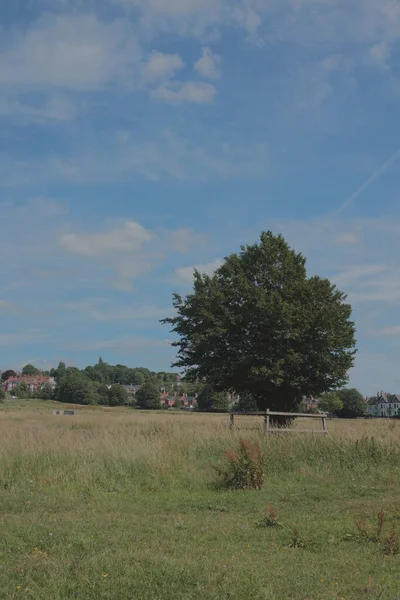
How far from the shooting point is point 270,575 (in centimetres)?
545

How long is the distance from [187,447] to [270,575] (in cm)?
943

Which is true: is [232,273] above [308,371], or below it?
above

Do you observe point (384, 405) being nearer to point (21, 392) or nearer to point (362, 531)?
point (21, 392)

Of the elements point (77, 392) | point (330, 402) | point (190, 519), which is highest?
point (77, 392)

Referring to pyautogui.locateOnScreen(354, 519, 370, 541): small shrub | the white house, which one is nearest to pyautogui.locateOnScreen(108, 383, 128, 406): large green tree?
the white house

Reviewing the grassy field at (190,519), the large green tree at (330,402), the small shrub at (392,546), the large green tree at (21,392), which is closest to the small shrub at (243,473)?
Answer: the grassy field at (190,519)

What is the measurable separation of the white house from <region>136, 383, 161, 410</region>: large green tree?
7083 cm

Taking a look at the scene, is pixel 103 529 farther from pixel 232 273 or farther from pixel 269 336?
pixel 232 273

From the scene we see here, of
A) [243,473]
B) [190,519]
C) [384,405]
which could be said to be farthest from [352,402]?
[190,519]

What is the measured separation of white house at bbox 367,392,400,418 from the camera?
586 ft

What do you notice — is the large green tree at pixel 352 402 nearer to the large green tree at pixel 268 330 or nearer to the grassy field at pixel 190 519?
the large green tree at pixel 268 330

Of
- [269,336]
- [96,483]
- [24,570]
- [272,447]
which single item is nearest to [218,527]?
[24,570]

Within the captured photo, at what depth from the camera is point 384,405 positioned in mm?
182625

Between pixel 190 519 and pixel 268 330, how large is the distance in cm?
1888
